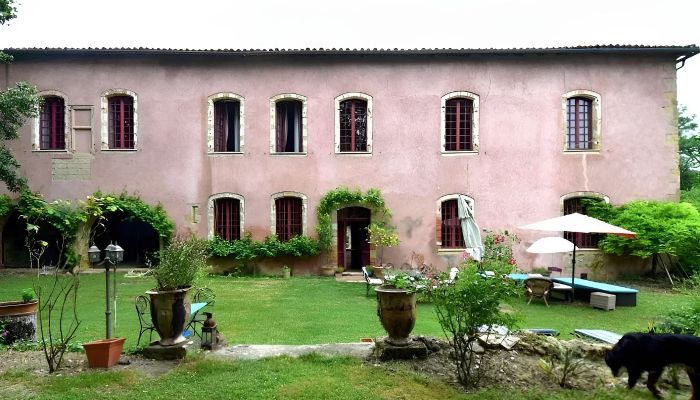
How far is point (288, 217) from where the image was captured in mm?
14008

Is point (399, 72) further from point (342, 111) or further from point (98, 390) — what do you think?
point (98, 390)

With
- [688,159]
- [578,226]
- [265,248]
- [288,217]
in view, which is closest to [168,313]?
[578,226]

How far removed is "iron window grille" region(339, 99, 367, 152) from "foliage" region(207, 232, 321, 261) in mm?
3180

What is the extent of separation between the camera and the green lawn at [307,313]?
266 inches

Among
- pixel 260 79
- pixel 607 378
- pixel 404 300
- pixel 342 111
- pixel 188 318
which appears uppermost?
pixel 260 79

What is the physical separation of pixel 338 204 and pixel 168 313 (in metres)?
8.89

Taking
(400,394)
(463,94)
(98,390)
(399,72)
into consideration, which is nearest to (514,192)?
(463,94)

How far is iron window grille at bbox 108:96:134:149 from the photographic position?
14.0m

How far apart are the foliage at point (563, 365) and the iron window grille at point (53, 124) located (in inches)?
586

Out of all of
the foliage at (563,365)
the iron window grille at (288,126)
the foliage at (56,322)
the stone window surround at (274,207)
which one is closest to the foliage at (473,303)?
the foliage at (563,365)

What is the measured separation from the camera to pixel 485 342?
515 cm

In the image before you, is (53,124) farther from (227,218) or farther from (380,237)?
(380,237)

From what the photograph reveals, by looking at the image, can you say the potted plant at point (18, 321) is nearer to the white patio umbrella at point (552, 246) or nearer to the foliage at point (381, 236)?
the foliage at point (381, 236)

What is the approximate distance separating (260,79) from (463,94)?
20.9ft
